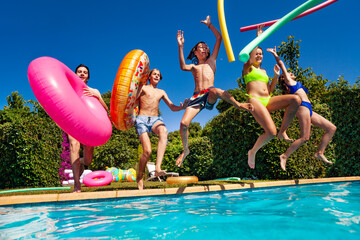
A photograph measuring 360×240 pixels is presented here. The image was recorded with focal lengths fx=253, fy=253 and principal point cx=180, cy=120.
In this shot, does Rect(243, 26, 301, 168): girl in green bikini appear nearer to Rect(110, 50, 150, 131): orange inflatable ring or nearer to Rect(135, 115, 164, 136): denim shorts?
Rect(135, 115, 164, 136): denim shorts

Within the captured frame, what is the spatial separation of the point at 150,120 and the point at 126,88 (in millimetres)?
1053

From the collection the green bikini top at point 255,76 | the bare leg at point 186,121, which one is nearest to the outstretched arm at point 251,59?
the green bikini top at point 255,76

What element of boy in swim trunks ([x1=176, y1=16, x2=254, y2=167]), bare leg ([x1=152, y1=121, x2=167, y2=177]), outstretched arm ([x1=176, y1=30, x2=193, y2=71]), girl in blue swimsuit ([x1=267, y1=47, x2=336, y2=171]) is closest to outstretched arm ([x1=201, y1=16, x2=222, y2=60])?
boy in swim trunks ([x1=176, y1=16, x2=254, y2=167])

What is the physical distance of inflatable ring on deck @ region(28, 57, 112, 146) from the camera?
4.13 metres

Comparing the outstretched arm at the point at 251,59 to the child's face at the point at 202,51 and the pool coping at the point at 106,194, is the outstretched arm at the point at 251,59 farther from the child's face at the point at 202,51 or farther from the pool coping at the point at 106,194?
the pool coping at the point at 106,194

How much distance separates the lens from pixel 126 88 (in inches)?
200

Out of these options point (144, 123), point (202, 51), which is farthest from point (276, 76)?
point (144, 123)

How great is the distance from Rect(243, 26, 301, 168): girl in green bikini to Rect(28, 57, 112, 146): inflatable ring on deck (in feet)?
10.7

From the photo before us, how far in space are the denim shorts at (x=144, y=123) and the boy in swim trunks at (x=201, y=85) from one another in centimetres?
80

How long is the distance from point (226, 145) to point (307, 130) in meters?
4.96

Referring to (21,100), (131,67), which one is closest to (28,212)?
(131,67)

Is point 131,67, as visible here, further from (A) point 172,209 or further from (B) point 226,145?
(B) point 226,145

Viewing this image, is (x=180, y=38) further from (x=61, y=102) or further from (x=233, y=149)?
(x=233, y=149)

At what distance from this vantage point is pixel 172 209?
4062 mm
